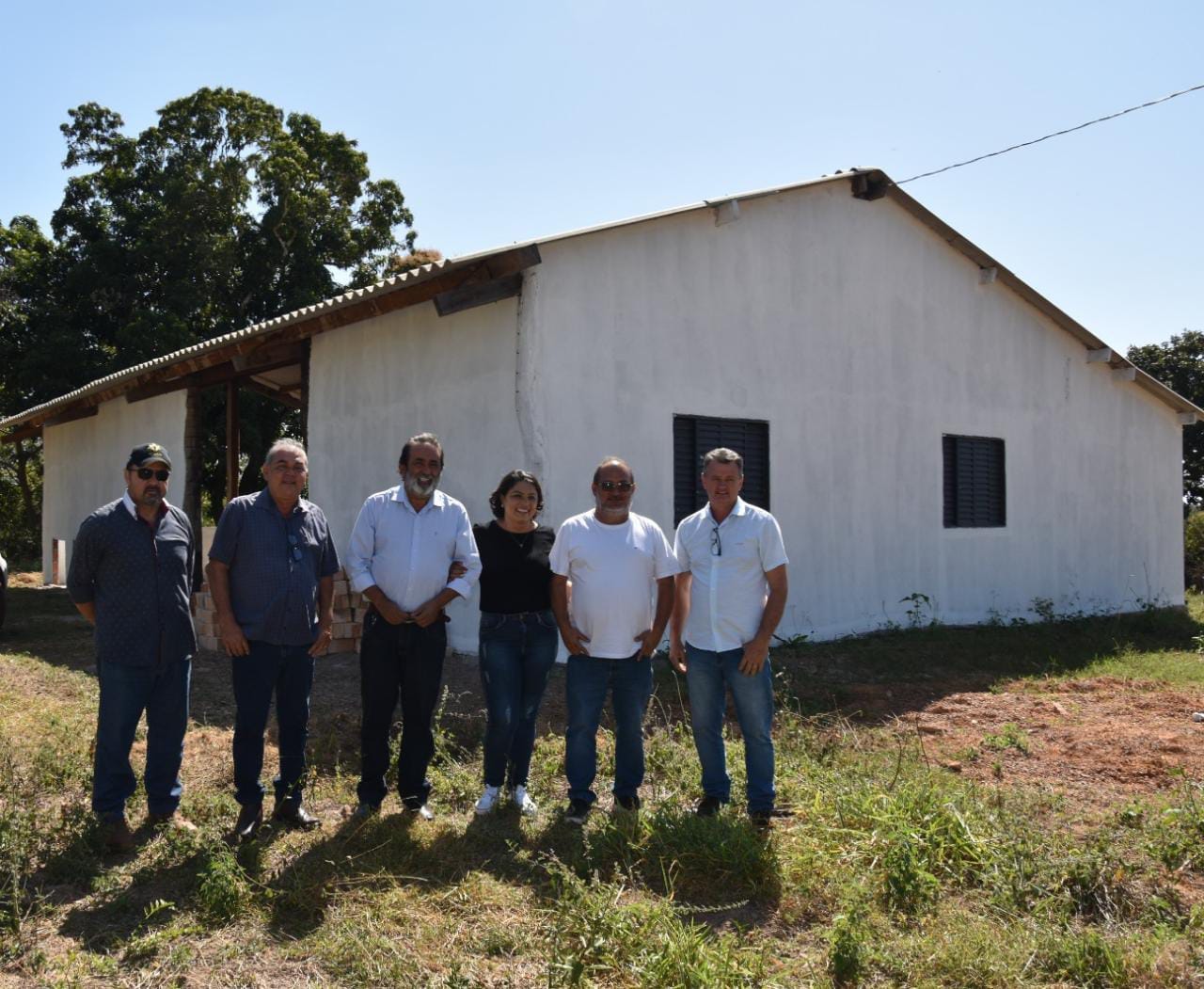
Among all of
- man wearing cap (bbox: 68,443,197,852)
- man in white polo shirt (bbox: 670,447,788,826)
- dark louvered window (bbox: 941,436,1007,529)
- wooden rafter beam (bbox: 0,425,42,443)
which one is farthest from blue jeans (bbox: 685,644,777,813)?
wooden rafter beam (bbox: 0,425,42,443)

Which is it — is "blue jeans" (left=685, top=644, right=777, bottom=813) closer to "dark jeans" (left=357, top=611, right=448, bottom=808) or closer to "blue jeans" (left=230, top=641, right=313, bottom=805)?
"dark jeans" (left=357, top=611, right=448, bottom=808)

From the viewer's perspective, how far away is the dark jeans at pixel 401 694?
4.44m

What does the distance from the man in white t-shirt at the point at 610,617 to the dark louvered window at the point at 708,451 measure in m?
4.35

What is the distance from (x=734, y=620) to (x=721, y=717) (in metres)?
0.48

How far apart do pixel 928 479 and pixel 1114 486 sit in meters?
4.17

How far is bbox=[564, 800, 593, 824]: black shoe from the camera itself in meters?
4.44

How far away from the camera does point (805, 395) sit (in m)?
9.98

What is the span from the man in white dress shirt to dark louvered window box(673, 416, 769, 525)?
4.52m

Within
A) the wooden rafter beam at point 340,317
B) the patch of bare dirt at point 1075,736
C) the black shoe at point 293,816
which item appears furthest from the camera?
the wooden rafter beam at point 340,317

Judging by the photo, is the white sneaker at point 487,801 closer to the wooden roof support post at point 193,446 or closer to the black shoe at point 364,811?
the black shoe at point 364,811

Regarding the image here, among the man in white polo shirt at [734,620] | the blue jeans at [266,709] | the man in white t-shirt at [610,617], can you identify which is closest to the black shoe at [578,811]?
the man in white t-shirt at [610,617]

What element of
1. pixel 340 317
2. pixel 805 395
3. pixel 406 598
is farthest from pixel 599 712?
pixel 805 395

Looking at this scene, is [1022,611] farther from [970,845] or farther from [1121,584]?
[970,845]

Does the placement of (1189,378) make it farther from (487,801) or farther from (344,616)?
(487,801)
